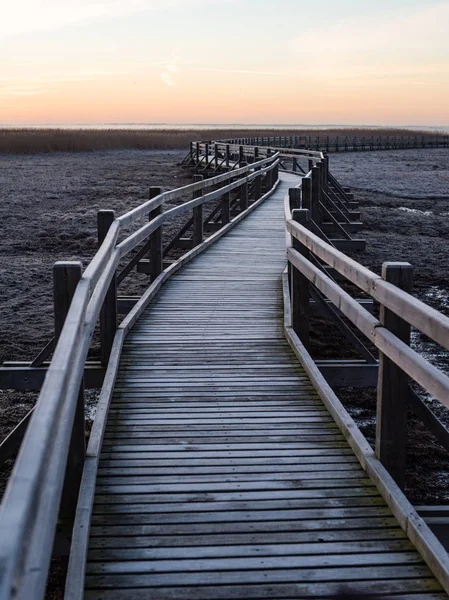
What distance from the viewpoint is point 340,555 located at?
3299 millimetres

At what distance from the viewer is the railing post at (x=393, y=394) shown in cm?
382

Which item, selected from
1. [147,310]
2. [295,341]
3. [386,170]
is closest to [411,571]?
[295,341]

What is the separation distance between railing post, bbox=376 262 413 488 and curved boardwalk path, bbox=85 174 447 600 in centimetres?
21

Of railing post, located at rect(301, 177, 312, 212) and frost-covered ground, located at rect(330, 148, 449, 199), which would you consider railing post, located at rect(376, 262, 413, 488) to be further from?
frost-covered ground, located at rect(330, 148, 449, 199)

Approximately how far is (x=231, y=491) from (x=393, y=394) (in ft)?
2.98

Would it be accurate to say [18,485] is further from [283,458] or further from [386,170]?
[386,170]

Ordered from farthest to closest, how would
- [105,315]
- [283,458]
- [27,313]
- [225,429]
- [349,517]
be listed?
[27,313]
[105,315]
[225,429]
[283,458]
[349,517]

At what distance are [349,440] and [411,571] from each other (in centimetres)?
133

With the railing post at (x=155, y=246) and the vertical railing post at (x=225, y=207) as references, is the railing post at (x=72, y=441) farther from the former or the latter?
the vertical railing post at (x=225, y=207)

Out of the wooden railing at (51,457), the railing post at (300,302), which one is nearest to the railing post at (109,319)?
the wooden railing at (51,457)

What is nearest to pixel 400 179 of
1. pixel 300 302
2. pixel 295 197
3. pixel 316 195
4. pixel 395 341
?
pixel 316 195

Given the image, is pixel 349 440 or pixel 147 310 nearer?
pixel 349 440

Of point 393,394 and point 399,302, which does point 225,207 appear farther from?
point 399,302

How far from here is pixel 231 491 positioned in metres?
3.90
